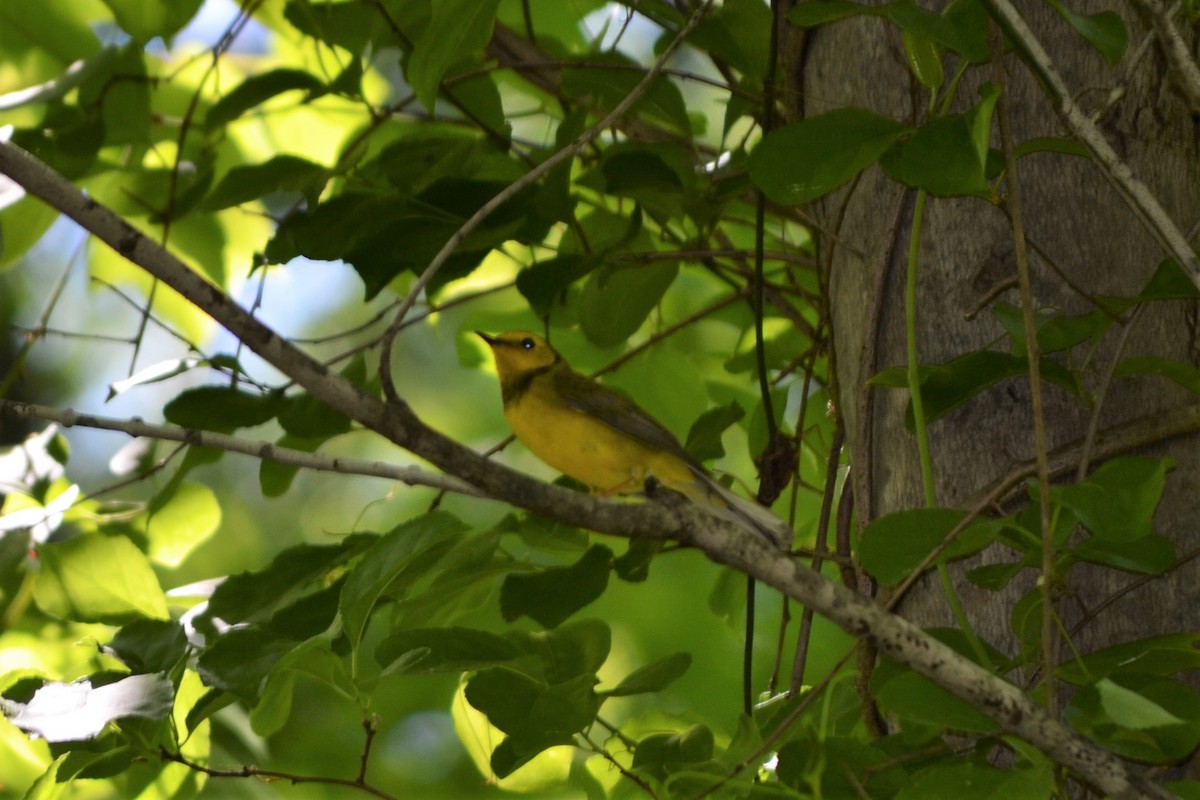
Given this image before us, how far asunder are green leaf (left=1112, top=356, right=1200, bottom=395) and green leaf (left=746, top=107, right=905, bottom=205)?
0.35 meters

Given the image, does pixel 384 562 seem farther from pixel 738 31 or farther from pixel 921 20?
pixel 738 31

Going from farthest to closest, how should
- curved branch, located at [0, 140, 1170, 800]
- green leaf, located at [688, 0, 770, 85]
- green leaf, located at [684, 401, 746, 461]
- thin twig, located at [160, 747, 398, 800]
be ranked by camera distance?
green leaf, located at [684, 401, 746, 461] → green leaf, located at [688, 0, 770, 85] → thin twig, located at [160, 747, 398, 800] → curved branch, located at [0, 140, 1170, 800]

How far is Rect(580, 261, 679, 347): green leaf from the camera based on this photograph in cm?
192

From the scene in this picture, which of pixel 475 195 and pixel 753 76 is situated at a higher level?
pixel 753 76

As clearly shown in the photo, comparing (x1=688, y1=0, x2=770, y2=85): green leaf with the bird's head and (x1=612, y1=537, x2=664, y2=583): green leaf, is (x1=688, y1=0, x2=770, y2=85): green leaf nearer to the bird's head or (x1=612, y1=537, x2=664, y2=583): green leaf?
(x1=612, y1=537, x2=664, y2=583): green leaf

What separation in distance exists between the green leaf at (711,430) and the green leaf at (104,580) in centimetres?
79

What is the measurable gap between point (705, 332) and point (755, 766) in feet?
4.47

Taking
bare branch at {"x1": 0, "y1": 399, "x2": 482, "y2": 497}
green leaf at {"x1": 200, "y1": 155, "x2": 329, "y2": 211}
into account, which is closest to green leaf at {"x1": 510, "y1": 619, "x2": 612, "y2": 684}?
bare branch at {"x1": 0, "y1": 399, "x2": 482, "y2": 497}

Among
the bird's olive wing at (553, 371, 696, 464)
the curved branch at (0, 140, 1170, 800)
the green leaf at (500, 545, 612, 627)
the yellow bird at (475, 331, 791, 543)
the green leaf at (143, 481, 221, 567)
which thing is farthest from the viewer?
the yellow bird at (475, 331, 791, 543)

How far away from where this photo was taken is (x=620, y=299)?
1931mm

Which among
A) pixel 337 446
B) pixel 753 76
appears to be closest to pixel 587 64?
pixel 753 76

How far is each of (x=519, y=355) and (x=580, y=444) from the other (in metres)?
0.26

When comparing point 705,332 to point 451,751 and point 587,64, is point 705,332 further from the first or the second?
point 451,751

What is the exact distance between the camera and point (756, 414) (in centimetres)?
193
